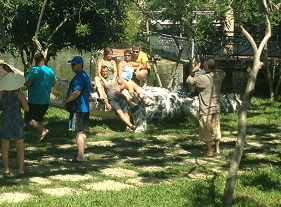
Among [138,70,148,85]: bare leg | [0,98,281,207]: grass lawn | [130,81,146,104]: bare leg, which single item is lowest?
[0,98,281,207]: grass lawn

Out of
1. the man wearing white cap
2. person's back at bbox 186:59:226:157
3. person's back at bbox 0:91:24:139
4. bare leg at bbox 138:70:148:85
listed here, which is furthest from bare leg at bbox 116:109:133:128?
person's back at bbox 0:91:24:139

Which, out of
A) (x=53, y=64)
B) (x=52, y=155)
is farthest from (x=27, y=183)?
(x=53, y=64)

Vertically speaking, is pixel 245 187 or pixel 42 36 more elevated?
pixel 42 36

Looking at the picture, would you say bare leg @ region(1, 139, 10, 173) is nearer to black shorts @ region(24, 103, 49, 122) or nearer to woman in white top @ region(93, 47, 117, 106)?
black shorts @ region(24, 103, 49, 122)

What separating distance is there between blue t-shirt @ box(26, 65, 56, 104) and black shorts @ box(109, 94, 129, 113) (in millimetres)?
1660

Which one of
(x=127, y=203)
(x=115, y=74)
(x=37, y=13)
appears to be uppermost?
(x=37, y=13)

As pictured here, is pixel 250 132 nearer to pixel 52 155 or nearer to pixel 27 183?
pixel 52 155

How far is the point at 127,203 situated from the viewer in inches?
289

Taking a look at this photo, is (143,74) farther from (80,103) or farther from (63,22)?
(80,103)

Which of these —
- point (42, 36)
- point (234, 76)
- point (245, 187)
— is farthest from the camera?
point (234, 76)

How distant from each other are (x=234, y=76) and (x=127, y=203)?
1273cm

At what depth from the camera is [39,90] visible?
36.5 ft

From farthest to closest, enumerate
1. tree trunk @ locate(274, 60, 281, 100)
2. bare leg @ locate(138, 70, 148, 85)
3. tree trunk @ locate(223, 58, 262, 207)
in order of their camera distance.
A: tree trunk @ locate(274, 60, 281, 100), bare leg @ locate(138, 70, 148, 85), tree trunk @ locate(223, 58, 262, 207)

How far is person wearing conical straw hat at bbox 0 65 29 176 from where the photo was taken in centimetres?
870
